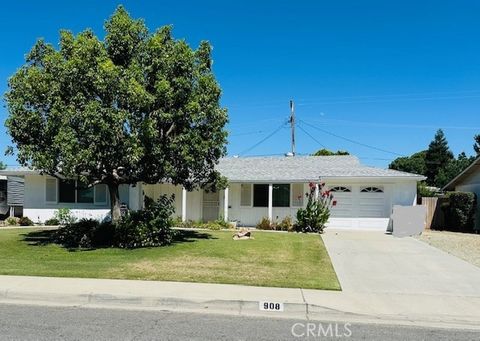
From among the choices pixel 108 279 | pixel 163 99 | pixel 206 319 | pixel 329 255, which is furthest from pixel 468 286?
pixel 163 99

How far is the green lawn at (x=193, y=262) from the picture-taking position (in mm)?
10195

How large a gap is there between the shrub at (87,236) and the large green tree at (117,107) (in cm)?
157

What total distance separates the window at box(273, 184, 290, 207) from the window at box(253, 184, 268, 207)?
0.47m

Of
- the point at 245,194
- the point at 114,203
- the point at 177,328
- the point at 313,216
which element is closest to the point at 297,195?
the point at 245,194

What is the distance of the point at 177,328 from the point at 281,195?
1802 cm

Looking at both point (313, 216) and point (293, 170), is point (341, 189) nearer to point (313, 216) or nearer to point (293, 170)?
point (293, 170)

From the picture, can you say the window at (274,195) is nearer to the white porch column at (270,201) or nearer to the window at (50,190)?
the white porch column at (270,201)

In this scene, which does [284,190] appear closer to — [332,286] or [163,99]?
[163,99]

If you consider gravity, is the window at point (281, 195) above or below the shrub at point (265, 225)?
above

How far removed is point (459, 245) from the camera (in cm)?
Result: 1755

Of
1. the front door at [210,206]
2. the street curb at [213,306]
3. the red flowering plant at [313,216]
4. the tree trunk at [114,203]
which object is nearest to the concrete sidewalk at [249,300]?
the street curb at [213,306]

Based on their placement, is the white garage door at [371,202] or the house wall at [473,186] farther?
the house wall at [473,186]

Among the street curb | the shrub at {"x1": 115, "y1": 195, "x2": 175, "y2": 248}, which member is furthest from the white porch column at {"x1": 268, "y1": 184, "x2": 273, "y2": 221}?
the street curb

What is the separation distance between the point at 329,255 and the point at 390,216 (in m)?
9.84
